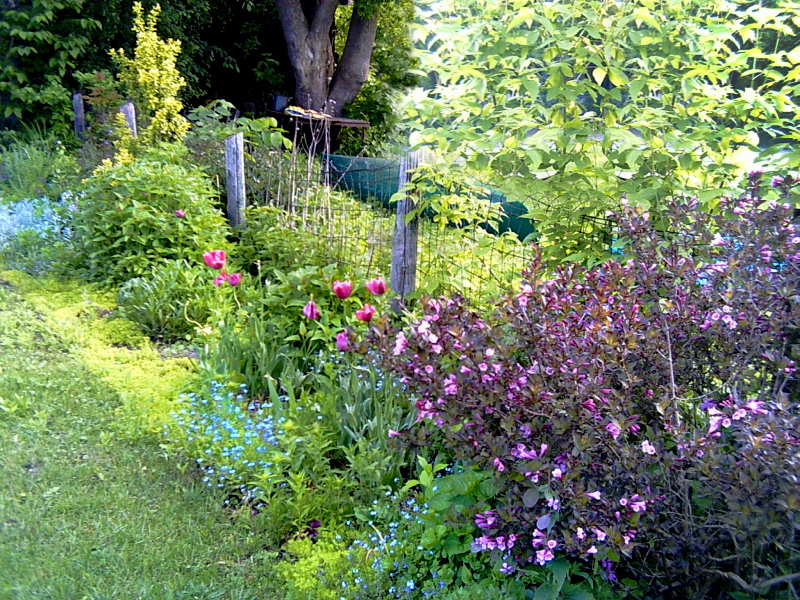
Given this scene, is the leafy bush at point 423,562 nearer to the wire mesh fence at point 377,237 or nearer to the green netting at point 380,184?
the wire mesh fence at point 377,237

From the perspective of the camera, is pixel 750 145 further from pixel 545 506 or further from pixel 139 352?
pixel 139 352

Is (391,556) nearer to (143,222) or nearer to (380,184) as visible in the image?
(143,222)

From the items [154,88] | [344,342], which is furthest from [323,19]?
[344,342]

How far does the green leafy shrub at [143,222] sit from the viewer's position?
5.18m

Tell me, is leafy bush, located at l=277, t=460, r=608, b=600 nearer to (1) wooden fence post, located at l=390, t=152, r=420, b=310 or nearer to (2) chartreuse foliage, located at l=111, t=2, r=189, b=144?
(1) wooden fence post, located at l=390, t=152, r=420, b=310

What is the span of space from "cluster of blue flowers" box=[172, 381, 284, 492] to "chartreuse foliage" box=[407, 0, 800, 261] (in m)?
1.62

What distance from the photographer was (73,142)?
913 centimetres

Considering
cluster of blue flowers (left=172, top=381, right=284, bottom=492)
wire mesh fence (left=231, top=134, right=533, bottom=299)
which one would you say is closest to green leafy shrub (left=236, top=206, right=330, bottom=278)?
wire mesh fence (left=231, top=134, right=533, bottom=299)

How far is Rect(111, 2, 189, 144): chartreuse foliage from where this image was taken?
7.29m

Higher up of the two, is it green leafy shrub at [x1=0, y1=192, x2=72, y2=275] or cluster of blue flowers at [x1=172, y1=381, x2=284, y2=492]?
green leafy shrub at [x1=0, y1=192, x2=72, y2=275]

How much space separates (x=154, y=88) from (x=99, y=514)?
577 cm

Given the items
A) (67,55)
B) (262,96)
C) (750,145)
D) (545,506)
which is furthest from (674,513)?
(262,96)

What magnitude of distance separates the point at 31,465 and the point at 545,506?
7.84ft

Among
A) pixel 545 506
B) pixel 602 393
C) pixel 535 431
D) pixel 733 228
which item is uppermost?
pixel 733 228
